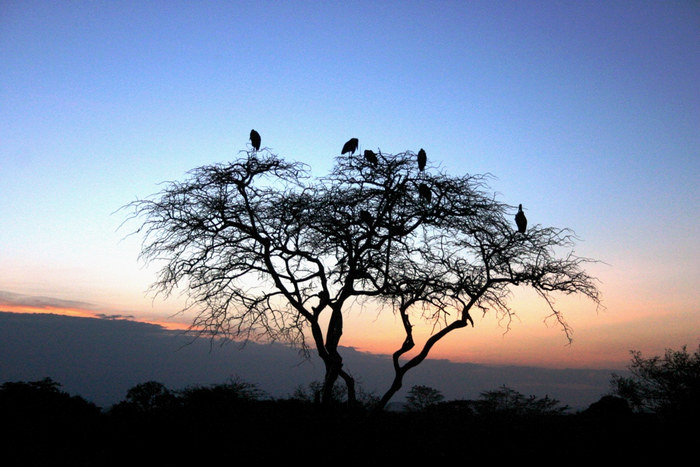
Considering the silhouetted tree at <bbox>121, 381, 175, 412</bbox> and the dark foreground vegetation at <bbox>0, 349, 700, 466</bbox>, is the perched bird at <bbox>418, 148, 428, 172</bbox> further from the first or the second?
the silhouetted tree at <bbox>121, 381, 175, 412</bbox>

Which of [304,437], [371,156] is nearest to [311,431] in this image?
[304,437]

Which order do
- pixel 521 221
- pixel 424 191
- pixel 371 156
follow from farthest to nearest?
pixel 371 156, pixel 521 221, pixel 424 191

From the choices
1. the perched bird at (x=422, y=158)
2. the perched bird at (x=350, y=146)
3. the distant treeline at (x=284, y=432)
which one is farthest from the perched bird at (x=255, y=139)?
the distant treeline at (x=284, y=432)

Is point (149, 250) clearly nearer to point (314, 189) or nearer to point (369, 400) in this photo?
point (314, 189)

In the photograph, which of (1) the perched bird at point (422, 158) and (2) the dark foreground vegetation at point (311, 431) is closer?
(2) the dark foreground vegetation at point (311, 431)

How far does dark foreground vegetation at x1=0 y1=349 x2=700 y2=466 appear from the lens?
35.6ft

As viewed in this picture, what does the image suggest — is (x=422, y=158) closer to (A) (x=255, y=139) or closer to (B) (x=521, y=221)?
(B) (x=521, y=221)

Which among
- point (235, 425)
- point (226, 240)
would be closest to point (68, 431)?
point (235, 425)

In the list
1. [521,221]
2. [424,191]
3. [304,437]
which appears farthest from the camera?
[521,221]

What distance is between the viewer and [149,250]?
14125mm

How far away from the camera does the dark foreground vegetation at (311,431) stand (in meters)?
10.9

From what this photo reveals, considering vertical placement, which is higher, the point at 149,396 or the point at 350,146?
the point at 350,146

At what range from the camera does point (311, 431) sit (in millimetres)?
12617

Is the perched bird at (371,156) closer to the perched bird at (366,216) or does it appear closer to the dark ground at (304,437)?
the perched bird at (366,216)
